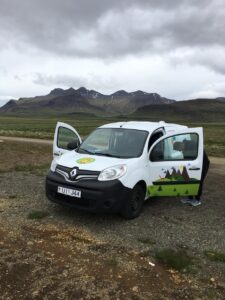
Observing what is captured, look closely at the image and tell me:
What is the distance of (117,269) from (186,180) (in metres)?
3.39

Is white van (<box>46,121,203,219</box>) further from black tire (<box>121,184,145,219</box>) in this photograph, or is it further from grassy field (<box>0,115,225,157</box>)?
grassy field (<box>0,115,225,157</box>)

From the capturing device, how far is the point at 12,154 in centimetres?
1692

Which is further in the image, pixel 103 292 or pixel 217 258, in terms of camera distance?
pixel 217 258

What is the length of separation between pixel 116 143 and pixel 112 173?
4.31 ft

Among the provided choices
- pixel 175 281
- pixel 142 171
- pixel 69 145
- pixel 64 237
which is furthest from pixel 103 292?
pixel 69 145

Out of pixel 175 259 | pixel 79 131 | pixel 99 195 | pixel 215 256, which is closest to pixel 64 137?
pixel 99 195

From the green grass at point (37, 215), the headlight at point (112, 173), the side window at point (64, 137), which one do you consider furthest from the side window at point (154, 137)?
the green grass at point (37, 215)

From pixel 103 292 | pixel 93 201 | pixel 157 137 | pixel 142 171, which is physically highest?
pixel 157 137

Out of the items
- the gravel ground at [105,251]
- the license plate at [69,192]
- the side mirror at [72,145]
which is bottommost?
the gravel ground at [105,251]

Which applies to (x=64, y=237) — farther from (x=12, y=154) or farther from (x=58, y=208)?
(x=12, y=154)

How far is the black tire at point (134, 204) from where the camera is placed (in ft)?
22.1

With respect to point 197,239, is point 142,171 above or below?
above

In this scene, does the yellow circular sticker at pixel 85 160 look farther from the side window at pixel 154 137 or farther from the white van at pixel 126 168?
the side window at pixel 154 137

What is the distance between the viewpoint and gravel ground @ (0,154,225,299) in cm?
429
